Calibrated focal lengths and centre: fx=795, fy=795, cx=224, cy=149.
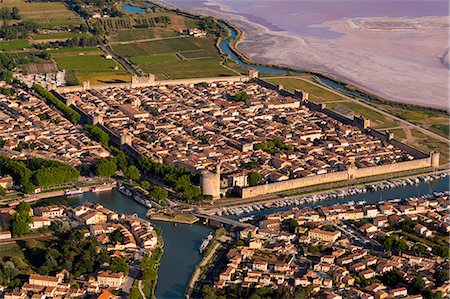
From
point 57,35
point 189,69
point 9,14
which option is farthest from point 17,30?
point 189,69

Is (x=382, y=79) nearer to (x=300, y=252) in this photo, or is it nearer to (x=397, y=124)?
(x=397, y=124)

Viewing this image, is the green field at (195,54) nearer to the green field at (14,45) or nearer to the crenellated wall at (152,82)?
the crenellated wall at (152,82)

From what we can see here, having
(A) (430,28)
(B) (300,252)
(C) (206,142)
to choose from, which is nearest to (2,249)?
(B) (300,252)

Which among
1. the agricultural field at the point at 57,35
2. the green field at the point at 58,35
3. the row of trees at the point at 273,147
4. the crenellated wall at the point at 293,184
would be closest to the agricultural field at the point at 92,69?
the agricultural field at the point at 57,35

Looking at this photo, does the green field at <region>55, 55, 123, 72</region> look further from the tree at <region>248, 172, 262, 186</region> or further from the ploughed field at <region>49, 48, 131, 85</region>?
the tree at <region>248, 172, 262, 186</region>

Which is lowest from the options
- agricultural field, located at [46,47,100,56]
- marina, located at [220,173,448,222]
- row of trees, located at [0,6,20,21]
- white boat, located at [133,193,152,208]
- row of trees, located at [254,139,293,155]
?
marina, located at [220,173,448,222]

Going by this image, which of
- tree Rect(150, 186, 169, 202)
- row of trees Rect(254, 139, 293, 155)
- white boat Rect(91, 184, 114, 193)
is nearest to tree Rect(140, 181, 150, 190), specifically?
tree Rect(150, 186, 169, 202)

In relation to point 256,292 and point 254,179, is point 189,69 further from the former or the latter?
point 256,292
